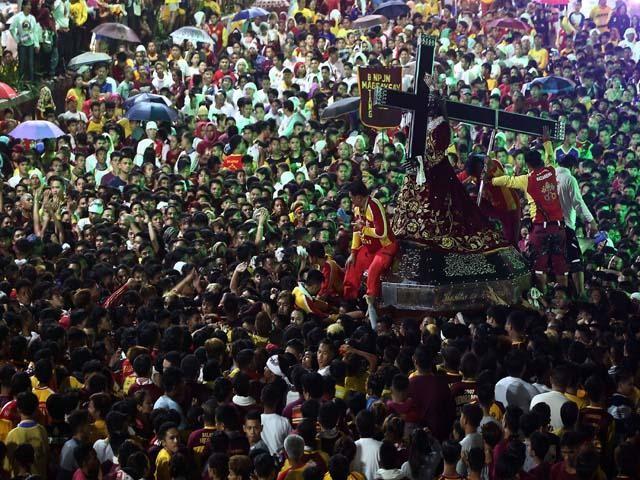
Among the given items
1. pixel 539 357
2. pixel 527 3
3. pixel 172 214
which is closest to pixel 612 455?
pixel 539 357

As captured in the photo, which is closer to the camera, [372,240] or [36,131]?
[372,240]

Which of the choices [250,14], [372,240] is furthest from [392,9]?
[372,240]

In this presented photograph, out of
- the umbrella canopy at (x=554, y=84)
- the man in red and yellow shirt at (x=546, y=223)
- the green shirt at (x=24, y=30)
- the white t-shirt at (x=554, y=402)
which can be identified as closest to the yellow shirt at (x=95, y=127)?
the green shirt at (x=24, y=30)

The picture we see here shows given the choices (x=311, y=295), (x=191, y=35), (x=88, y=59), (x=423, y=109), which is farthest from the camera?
(x=191, y=35)

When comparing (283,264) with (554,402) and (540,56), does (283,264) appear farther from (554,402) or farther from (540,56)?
(540,56)

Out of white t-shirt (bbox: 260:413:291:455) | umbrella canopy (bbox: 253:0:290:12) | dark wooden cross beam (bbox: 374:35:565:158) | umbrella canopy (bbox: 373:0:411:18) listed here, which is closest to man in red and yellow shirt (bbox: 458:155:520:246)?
dark wooden cross beam (bbox: 374:35:565:158)

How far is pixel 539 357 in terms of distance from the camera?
10984 millimetres

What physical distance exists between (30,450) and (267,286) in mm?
4892

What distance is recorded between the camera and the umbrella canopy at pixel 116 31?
964 inches

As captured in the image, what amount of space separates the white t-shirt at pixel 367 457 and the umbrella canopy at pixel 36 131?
1178 centimetres

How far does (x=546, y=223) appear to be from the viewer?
15.5 metres

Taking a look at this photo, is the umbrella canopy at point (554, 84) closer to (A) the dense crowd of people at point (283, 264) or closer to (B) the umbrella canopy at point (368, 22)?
(A) the dense crowd of people at point (283, 264)

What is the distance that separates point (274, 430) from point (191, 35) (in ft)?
54.6

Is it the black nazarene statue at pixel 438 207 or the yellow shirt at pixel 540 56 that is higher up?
the black nazarene statue at pixel 438 207
